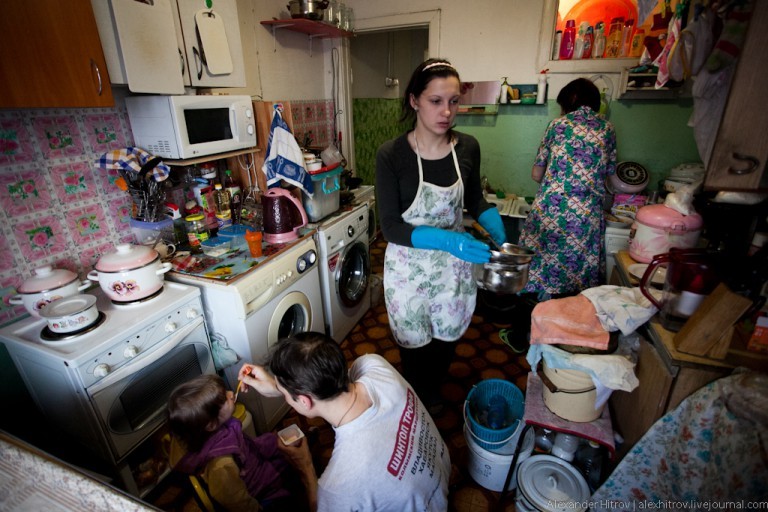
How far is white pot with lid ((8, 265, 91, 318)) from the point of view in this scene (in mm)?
1464

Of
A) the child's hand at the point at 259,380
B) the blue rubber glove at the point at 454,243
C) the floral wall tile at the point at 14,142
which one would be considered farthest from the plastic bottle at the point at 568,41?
the floral wall tile at the point at 14,142

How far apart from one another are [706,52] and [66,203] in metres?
2.55

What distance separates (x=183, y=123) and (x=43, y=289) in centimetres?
93

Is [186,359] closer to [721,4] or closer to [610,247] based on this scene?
[721,4]

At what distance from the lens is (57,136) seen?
168cm

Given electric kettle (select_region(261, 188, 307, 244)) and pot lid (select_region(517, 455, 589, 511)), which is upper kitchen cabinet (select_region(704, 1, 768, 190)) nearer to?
pot lid (select_region(517, 455, 589, 511))

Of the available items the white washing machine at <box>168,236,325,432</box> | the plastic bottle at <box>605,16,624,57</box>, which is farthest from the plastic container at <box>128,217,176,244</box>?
the plastic bottle at <box>605,16,624,57</box>

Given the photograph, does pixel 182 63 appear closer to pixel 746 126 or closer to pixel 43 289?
pixel 43 289

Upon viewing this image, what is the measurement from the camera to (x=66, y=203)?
5.69ft

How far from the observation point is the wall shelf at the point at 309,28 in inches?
114

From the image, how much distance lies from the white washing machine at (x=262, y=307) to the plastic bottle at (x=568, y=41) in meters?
2.63

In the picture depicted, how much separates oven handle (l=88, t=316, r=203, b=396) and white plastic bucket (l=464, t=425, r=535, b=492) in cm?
133

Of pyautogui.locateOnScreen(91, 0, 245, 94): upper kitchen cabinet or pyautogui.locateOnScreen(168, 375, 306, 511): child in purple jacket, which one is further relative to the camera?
pyautogui.locateOnScreen(91, 0, 245, 94): upper kitchen cabinet

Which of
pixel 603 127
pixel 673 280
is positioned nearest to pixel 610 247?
pixel 603 127
